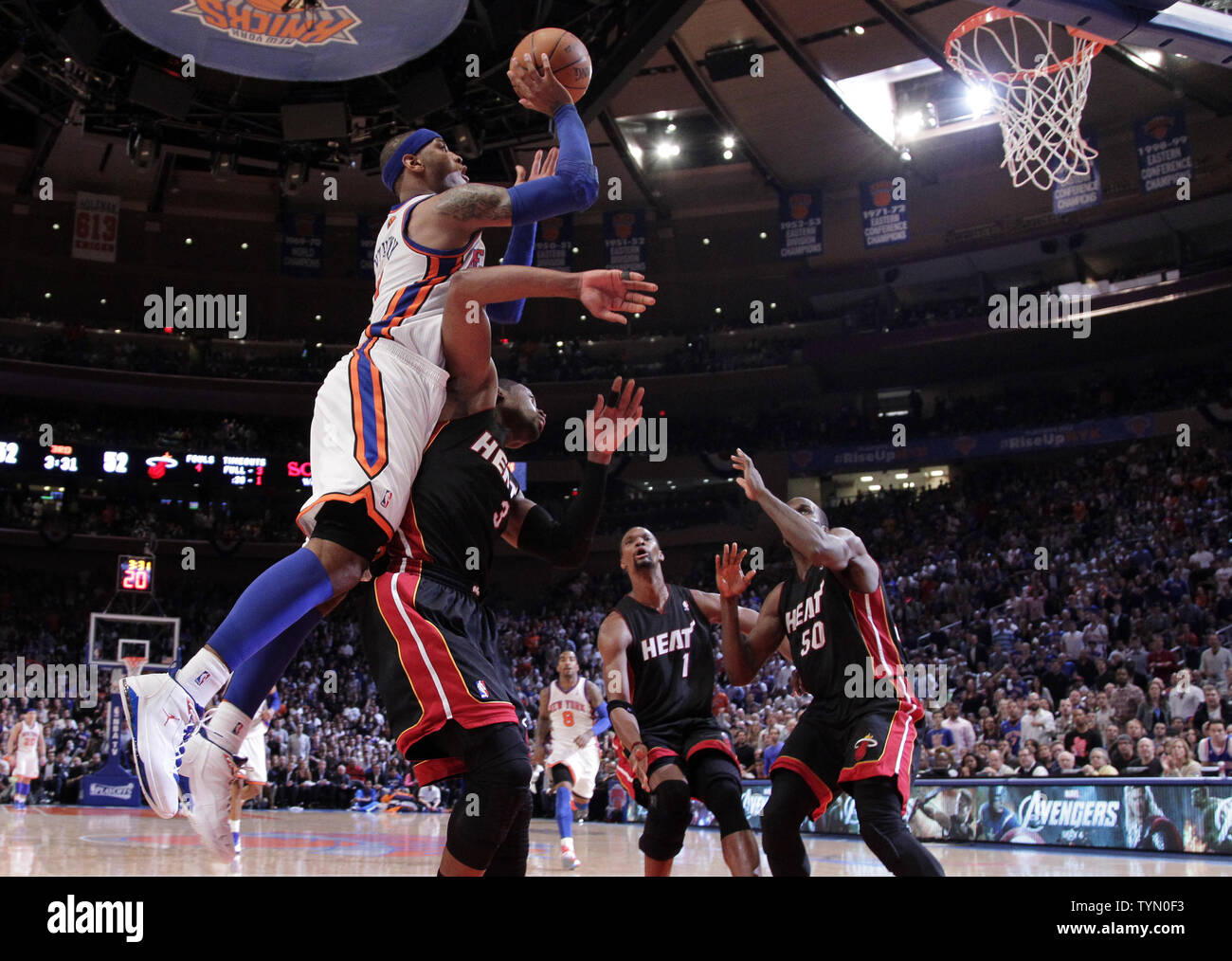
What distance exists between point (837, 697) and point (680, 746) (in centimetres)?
95

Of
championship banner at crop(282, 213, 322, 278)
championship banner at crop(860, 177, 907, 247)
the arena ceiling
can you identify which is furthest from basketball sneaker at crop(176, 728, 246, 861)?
championship banner at crop(282, 213, 322, 278)

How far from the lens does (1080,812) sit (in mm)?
10797

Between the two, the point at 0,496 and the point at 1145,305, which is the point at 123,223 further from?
the point at 1145,305

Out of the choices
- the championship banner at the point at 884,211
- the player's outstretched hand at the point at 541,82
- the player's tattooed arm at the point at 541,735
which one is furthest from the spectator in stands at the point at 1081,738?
the championship banner at the point at 884,211

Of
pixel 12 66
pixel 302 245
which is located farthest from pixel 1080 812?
pixel 302 245

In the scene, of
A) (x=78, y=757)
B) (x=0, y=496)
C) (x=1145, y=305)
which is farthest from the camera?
(x=0, y=496)

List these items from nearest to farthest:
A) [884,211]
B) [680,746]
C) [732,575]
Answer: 1. [732,575]
2. [680,746]
3. [884,211]

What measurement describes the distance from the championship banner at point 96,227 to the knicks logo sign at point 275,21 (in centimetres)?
1453

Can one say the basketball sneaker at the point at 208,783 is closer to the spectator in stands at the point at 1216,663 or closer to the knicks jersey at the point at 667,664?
the knicks jersey at the point at 667,664

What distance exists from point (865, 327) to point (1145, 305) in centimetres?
698

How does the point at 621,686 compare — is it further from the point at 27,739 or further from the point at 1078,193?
the point at 1078,193

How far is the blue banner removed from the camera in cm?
2567

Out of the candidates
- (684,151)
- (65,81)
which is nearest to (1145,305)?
(684,151)

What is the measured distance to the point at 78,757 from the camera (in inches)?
832
